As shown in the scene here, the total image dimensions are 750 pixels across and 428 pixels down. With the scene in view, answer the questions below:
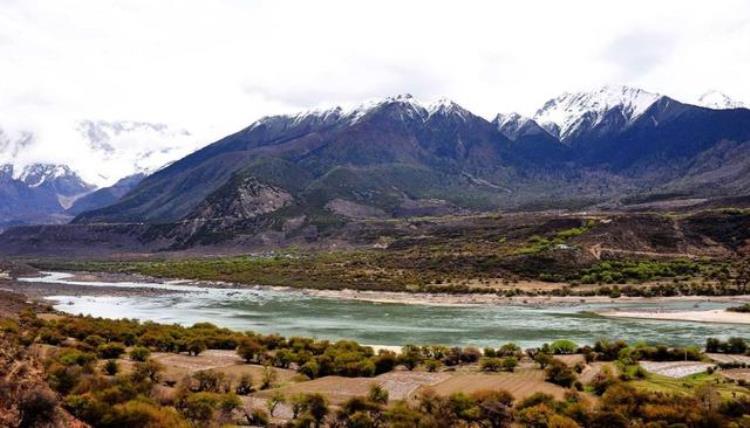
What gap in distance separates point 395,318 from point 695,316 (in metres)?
35.8

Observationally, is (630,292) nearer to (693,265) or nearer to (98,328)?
(693,265)

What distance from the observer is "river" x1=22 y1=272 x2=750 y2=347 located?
230ft

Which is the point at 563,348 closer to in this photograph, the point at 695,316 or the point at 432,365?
the point at 432,365

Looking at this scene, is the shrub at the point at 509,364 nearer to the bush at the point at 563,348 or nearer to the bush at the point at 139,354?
the bush at the point at 563,348

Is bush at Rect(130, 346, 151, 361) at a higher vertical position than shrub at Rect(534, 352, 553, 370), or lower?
lower

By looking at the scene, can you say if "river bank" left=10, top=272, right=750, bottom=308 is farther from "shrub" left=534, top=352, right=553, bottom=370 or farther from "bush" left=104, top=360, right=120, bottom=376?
"bush" left=104, top=360, right=120, bottom=376

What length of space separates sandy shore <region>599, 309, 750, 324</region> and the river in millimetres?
2689

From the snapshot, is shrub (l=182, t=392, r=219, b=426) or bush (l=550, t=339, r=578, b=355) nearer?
shrub (l=182, t=392, r=219, b=426)

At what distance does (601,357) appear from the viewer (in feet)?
172

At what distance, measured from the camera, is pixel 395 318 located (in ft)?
293

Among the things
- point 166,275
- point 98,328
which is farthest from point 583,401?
point 166,275

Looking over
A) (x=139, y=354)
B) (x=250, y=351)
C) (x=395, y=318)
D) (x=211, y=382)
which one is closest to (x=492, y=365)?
(x=250, y=351)

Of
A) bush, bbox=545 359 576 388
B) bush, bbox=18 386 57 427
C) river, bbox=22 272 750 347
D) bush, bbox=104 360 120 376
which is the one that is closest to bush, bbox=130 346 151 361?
bush, bbox=104 360 120 376

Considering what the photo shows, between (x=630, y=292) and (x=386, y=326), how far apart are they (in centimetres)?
4593
